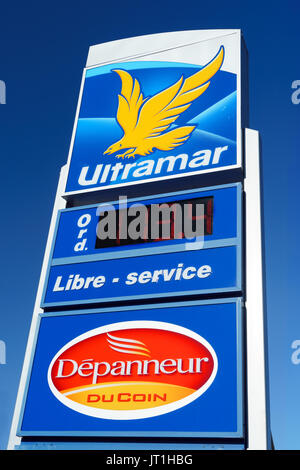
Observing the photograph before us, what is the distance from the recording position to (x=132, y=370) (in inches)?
227

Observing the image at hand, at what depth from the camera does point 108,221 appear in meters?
7.18

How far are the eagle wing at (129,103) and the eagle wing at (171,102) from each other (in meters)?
0.11

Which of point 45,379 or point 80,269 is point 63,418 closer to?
point 45,379

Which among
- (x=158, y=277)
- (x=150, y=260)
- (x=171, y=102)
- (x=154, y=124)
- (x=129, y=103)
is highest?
→ (x=129, y=103)

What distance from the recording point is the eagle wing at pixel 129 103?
8.38m

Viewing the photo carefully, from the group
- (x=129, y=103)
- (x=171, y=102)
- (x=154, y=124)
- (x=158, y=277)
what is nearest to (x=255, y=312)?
(x=158, y=277)

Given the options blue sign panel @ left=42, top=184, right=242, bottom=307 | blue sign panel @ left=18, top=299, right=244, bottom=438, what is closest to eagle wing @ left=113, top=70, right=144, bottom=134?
blue sign panel @ left=42, top=184, right=242, bottom=307

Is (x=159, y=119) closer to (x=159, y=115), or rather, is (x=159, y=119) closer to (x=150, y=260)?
(x=159, y=115)

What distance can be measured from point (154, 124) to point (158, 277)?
3188 mm

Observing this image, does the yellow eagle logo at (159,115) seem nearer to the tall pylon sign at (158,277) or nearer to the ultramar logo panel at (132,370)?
the tall pylon sign at (158,277)

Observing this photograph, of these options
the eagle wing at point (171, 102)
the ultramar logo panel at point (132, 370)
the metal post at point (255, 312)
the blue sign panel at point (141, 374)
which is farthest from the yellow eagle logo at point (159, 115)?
the ultramar logo panel at point (132, 370)

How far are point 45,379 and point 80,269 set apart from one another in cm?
166

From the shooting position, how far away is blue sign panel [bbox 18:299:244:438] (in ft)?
17.2
